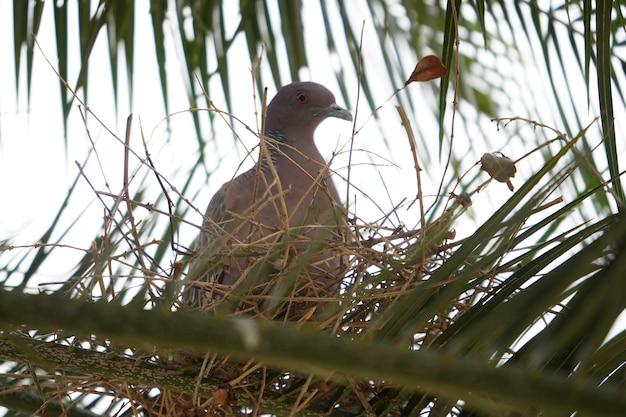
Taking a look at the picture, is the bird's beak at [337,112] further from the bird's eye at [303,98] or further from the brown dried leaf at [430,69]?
the brown dried leaf at [430,69]

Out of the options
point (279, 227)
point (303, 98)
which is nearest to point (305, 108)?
point (303, 98)

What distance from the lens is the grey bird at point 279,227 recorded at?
194cm

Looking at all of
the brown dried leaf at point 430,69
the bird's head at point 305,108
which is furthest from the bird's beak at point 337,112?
the brown dried leaf at point 430,69

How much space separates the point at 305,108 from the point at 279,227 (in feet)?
4.00

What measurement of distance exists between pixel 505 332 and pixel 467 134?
238cm

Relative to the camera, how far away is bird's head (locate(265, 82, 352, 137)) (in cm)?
342

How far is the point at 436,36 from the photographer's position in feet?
12.4

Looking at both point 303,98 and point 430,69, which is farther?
point 303,98

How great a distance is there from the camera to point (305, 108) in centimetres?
342

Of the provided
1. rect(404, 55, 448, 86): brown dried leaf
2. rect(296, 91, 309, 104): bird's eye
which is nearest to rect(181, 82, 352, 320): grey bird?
rect(296, 91, 309, 104): bird's eye

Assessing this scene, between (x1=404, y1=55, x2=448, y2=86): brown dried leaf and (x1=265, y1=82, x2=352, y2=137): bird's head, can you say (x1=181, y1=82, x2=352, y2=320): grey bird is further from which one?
(x1=404, y1=55, x2=448, y2=86): brown dried leaf

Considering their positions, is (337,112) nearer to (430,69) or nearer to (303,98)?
(303,98)

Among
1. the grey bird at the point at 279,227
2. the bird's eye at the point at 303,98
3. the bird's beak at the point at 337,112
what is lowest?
the grey bird at the point at 279,227

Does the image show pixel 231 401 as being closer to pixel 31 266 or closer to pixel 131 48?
pixel 31 266
